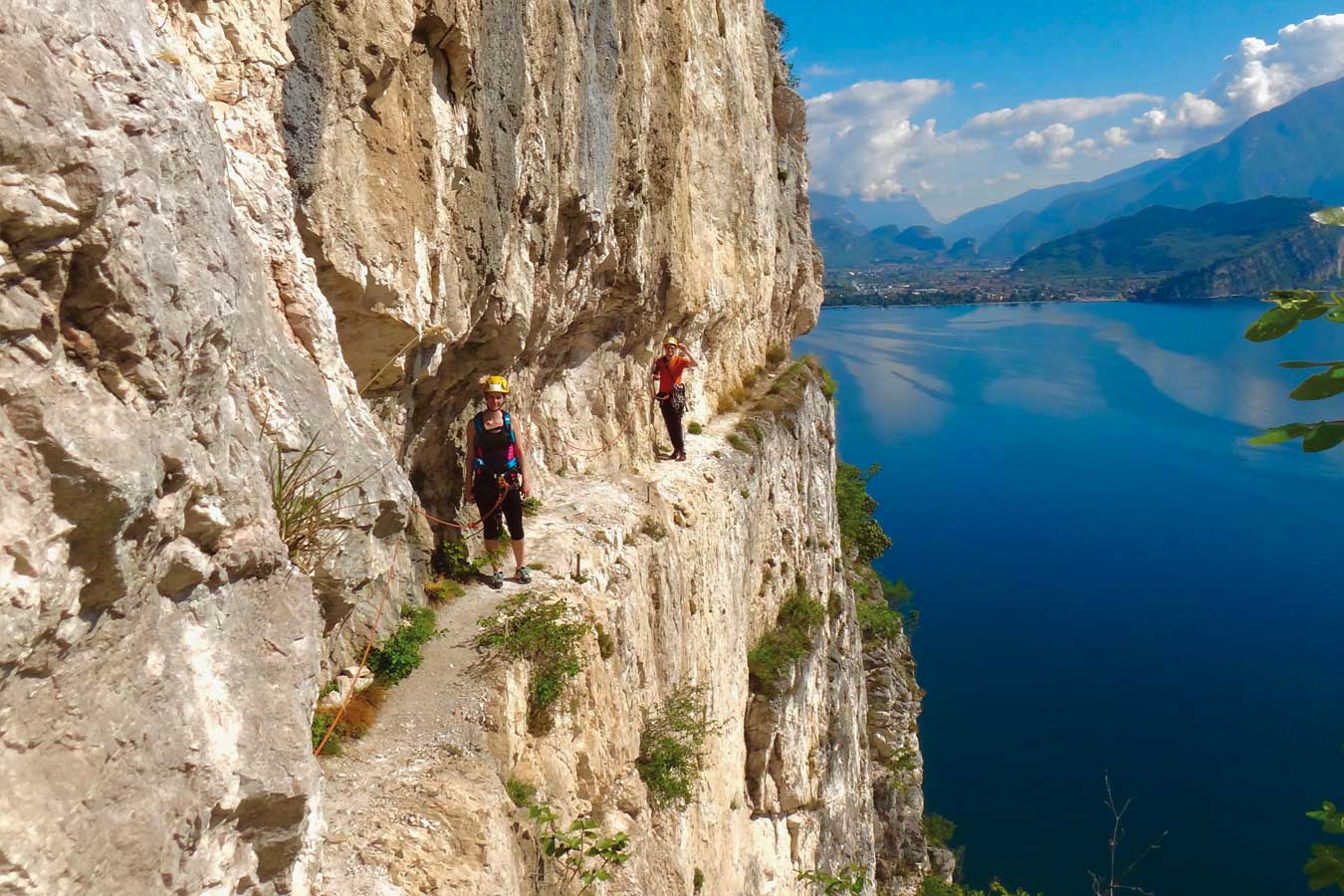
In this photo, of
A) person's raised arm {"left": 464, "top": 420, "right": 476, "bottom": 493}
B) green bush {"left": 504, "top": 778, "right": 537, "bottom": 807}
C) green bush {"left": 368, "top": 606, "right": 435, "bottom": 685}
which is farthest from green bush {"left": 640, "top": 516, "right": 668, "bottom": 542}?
green bush {"left": 504, "top": 778, "right": 537, "bottom": 807}

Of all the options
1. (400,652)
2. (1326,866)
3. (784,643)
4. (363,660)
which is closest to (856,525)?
(784,643)

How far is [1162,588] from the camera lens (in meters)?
38.3

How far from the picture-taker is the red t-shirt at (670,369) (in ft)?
36.4

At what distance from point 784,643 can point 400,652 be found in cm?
992

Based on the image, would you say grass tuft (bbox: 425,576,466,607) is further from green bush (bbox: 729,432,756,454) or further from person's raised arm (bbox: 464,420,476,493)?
green bush (bbox: 729,432,756,454)

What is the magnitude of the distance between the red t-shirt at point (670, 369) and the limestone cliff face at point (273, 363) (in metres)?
0.93

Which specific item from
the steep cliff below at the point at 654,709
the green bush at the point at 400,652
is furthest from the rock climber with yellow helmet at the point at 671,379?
the green bush at the point at 400,652

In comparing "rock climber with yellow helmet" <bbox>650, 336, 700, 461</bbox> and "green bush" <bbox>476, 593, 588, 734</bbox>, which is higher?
"rock climber with yellow helmet" <bbox>650, 336, 700, 461</bbox>

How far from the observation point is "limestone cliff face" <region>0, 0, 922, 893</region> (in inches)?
99.2

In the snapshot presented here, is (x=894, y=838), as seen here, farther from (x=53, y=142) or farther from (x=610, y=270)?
(x=53, y=142)

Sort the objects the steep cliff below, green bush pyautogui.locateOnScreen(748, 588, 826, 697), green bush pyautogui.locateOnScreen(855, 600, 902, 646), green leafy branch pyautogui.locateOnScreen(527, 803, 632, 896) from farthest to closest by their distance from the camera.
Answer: green bush pyautogui.locateOnScreen(855, 600, 902, 646) → green bush pyautogui.locateOnScreen(748, 588, 826, 697) → green leafy branch pyautogui.locateOnScreen(527, 803, 632, 896) → the steep cliff below

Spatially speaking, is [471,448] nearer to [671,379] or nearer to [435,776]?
[435,776]

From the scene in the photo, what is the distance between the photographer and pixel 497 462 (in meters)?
7.08

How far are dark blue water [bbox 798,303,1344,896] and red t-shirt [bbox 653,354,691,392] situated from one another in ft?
86.5
